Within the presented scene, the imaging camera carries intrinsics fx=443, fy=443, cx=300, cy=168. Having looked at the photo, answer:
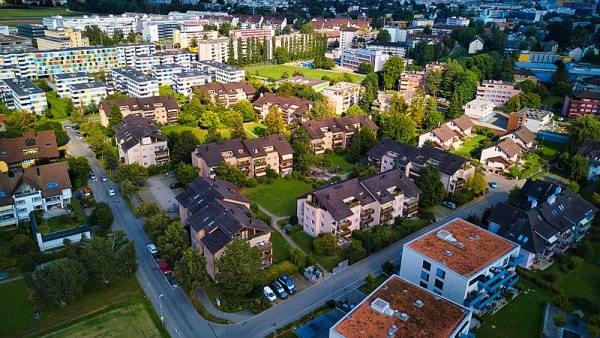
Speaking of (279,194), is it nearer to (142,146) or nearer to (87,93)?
(142,146)

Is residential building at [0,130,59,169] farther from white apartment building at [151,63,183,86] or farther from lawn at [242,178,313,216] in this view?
white apartment building at [151,63,183,86]

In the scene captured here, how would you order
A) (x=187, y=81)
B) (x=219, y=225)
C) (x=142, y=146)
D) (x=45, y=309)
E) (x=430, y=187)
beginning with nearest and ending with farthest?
1. (x=45, y=309)
2. (x=219, y=225)
3. (x=430, y=187)
4. (x=142, y=146)
5. (x=187, y=81)

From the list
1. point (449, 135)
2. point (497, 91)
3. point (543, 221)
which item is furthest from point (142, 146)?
point (497, 91)

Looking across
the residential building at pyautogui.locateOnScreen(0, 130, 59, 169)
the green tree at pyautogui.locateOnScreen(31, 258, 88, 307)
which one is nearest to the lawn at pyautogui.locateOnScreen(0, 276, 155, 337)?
the green tree at pyautogui.locateOnScreen(31, 258, 88, 307)

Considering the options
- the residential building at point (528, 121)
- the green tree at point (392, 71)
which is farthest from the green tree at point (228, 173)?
the green tree at point (392, 71)

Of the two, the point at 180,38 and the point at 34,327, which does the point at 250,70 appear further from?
the point at 34,327

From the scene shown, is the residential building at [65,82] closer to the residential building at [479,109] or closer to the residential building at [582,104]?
the residential building at [479,109]
